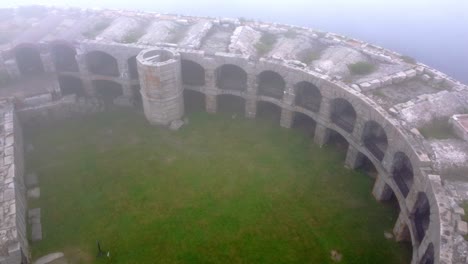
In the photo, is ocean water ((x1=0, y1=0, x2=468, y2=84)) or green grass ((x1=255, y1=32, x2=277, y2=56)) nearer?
green grass ((x1=255, y1=32, x2=277, y2=56))

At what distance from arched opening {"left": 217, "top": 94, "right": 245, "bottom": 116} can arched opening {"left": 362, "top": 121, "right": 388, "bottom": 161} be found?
1096cm

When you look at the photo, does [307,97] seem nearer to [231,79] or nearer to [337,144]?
[337,144]

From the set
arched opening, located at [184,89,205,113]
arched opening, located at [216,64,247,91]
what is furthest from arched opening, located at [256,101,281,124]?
arched opening, located at [184,89,205,113]

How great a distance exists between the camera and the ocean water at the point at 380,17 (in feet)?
177

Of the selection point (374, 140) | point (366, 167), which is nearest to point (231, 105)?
point (366, 167)

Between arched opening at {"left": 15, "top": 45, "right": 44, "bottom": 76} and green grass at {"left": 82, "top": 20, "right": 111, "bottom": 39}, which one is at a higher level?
green grass at {"left": 82, "top": 20, "right": 111, "bottom": 39}

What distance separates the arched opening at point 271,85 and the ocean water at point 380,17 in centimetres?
2912

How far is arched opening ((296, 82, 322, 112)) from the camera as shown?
28561 millimetres

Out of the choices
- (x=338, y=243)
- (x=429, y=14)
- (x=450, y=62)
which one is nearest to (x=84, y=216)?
(x=338, y=243)

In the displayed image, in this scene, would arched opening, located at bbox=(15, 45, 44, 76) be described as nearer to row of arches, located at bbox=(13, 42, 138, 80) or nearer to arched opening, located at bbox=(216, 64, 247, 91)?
row of arches, located at bbox=(13, 42, 138, 80)

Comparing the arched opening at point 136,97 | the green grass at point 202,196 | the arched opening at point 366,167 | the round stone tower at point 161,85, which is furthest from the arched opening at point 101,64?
the arched opening at point 366,167

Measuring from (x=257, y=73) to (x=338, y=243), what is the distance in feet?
44.2

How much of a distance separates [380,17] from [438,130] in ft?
168

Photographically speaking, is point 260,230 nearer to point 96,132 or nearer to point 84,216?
point 84,216
